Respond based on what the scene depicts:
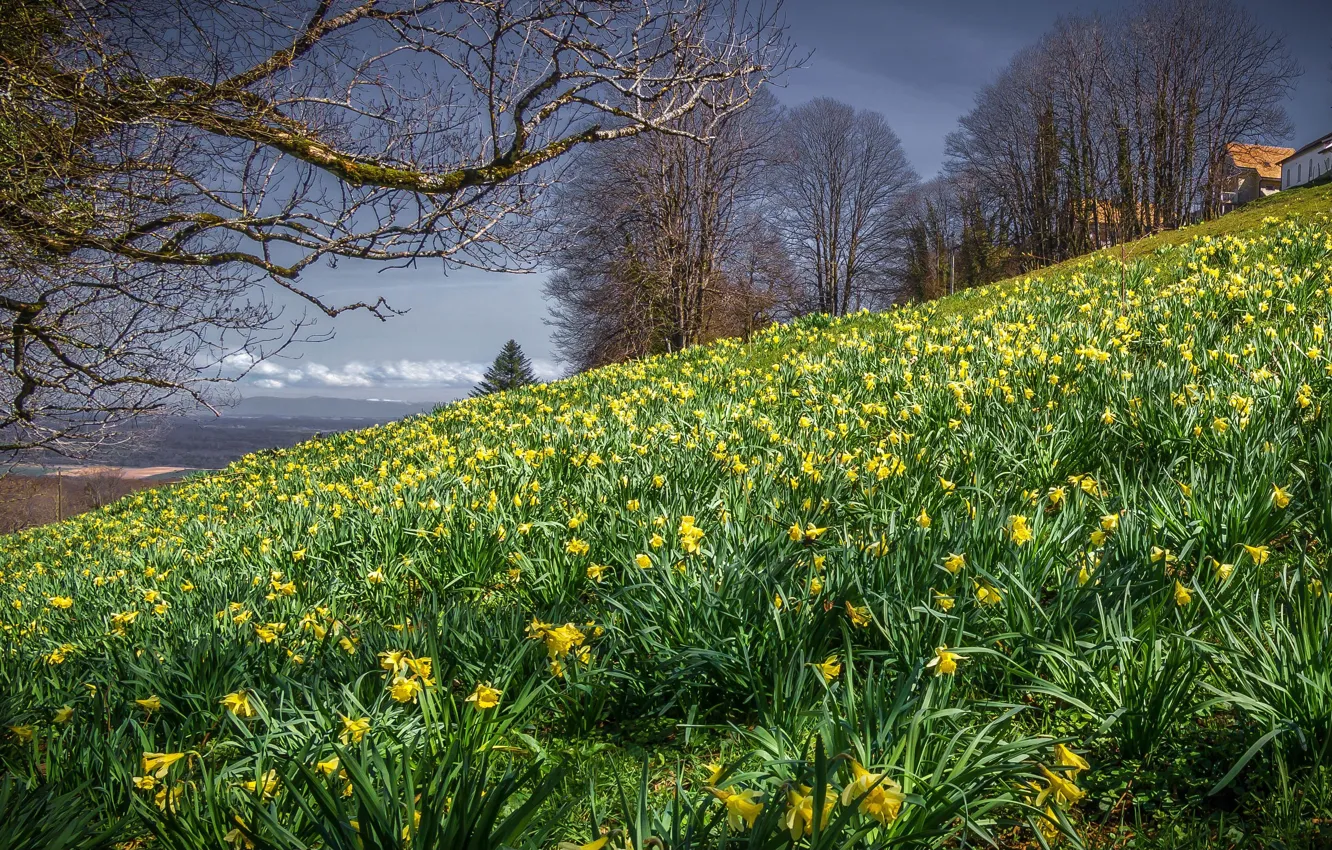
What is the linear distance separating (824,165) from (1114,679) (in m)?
33.9

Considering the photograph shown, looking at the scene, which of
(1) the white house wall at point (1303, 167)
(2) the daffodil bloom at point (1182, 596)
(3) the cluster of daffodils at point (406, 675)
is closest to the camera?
(3) the cluster of daffodils at point (406, 675)

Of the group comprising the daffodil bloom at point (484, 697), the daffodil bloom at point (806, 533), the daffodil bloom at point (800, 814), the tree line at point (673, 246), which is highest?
the tree line at point (673, 246)

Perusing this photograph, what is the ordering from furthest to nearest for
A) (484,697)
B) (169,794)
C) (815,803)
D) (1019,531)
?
(1019,531) → (484,697) → (169,794) → (815,803)


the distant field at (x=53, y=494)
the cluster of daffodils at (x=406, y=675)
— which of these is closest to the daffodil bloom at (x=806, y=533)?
the cluster of daffodils at (x=406, y=675)

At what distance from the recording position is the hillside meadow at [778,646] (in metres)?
1.44

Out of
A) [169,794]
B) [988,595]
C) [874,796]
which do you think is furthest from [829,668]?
[169,794]

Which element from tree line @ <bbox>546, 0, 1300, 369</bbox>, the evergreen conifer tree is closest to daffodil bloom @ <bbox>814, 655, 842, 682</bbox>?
tree line @ <bbox>546, 0, 1300, 369</bbox>

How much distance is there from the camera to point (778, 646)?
199 cm

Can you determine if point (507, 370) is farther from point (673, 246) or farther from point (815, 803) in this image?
point (815, 803)

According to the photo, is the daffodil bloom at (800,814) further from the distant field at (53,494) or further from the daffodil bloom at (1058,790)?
the distant field at (53,494)

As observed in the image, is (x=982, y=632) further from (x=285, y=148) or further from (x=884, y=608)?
(x=285, y=148)

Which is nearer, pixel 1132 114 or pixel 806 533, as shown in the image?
pixel 806 533

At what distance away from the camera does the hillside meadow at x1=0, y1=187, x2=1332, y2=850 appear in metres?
1.44

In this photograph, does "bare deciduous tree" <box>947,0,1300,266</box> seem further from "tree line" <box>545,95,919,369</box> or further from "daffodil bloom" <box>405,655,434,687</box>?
"daffodil bloom" <box>405,655,434,687</box>
